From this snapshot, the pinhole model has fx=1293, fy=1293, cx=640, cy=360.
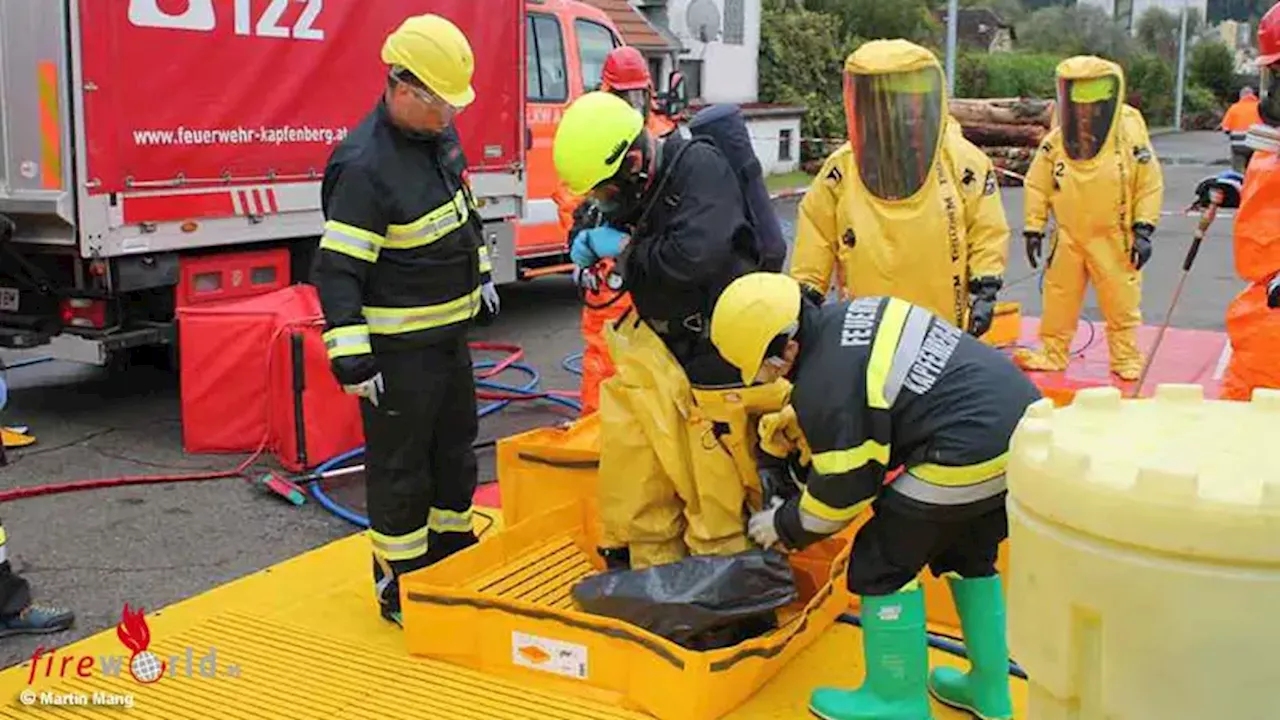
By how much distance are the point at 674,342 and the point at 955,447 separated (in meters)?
1.22

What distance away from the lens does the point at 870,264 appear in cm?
536

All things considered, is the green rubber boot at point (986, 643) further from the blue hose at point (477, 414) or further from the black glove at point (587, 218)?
the blue hose at point (477, 414)

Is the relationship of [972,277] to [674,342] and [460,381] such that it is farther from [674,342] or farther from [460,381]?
[460,381]

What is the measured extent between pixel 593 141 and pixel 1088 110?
4857 mm

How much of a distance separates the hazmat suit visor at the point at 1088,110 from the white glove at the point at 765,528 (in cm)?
493

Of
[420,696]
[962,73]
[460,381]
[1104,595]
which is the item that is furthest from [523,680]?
[962,73]

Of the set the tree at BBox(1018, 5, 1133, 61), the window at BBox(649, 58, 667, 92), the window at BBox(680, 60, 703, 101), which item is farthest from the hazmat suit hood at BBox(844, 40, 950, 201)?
the tree at BBox(1018, 5, 1133, 61)

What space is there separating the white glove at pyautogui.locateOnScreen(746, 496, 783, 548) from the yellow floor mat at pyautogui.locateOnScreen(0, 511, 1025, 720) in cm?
48

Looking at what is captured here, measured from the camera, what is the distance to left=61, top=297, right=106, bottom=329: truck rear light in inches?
286

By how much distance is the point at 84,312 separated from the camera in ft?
23.9

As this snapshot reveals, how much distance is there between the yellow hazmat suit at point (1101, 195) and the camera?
7.82 meters

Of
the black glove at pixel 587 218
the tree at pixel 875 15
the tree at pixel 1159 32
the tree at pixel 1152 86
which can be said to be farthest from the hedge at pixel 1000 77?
the black glove at pixel 587 218

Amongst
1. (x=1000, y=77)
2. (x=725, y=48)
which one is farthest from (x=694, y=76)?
A: (x=1000, y=77)

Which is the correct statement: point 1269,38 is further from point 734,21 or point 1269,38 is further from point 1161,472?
point 734,21
